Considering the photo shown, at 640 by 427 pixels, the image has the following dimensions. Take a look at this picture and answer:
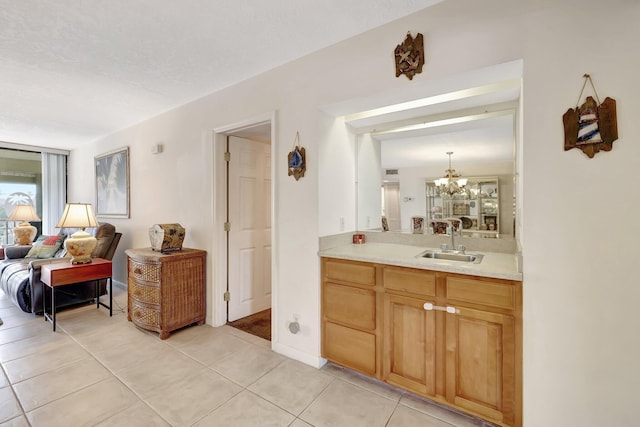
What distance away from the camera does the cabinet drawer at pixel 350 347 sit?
1947mm

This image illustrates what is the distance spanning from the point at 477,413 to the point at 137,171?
436 cm

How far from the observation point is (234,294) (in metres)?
3.05

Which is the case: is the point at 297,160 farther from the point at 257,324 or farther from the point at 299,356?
the point at 257,324

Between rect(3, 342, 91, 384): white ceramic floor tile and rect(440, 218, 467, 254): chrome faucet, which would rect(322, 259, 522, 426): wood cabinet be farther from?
rect(3, 342, 91, 384): white ceramic floor tile

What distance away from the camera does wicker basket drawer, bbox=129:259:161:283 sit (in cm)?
261

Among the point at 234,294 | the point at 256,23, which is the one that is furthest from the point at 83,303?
the point at 256,23

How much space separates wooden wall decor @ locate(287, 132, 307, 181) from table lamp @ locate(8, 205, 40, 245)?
486 centimetres

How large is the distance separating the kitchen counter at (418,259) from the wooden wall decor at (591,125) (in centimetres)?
67

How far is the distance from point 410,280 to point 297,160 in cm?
122

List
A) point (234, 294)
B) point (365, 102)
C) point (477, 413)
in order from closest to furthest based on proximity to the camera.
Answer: point (477, 413)
point (365, 102)
point (234, 294)

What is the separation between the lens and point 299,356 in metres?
2.27

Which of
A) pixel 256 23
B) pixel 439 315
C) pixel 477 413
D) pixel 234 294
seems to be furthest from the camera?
pixel 234 294

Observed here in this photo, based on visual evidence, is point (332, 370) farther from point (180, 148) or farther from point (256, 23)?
point (180, 148)

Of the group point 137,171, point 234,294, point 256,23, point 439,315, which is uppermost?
point 256,23
